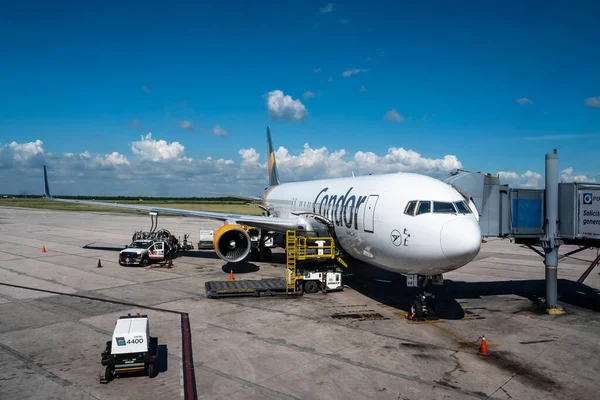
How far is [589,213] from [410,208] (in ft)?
24.7

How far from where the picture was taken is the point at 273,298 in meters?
17.5

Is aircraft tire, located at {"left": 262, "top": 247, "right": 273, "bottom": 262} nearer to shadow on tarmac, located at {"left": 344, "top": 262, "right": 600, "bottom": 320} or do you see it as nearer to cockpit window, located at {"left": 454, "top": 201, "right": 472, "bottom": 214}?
shadow on tarmac, located at {"left": 344, "top": 262, "right": 600, "bottom": 320}

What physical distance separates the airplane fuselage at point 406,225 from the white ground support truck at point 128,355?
7.80m

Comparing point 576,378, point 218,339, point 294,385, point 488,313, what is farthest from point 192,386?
point 488,313

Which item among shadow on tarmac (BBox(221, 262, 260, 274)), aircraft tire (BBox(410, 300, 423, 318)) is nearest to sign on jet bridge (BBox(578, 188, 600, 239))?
aircraft tire (BBox(410, 300, 423, 318))

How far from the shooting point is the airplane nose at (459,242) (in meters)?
12.4

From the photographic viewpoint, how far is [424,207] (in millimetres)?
13531

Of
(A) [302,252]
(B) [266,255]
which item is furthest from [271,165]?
(A) [302,252]

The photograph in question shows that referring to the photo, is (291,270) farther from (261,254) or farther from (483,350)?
(261,254)

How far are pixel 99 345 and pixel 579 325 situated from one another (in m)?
15.0

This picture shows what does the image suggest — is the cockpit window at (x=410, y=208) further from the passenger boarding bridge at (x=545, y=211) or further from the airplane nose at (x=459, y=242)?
the passenger boarding bridge at (x=545, y=211)

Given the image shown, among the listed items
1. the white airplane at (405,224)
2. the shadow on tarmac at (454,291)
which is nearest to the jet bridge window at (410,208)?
the white airplane at (405,224)

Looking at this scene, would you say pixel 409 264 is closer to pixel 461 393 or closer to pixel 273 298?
pixel 461 393

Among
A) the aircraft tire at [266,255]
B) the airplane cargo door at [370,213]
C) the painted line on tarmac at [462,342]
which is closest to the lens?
the painted line on tarmac at [462,342]
